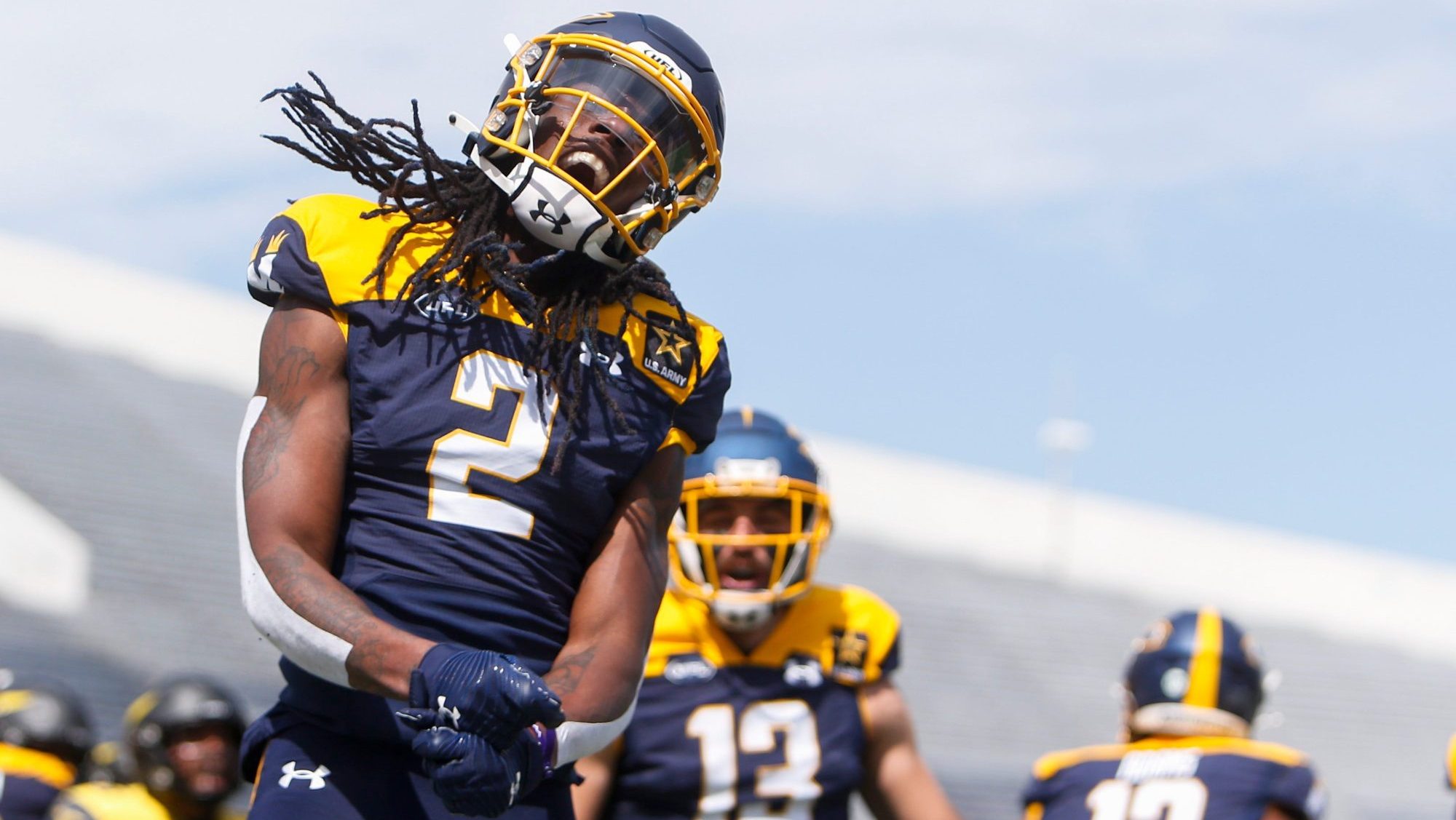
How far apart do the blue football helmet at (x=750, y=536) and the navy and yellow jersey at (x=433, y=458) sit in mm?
1891

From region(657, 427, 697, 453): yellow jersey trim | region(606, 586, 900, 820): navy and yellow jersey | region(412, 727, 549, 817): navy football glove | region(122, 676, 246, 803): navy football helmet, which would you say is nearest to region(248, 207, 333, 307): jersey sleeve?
region(657, 427, 697, 453): yellow jersey trim

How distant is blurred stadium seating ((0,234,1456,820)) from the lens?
13.3m

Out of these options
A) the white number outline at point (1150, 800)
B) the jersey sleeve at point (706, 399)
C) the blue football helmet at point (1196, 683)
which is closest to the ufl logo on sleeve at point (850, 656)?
the white number outline at point (1150, 800)

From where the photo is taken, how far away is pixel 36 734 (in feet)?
19.7

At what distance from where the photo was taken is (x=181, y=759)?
5832 mm

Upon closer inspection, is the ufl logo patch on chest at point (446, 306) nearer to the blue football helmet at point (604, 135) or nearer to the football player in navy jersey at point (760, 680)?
the blue football helmet at point (604, 135)

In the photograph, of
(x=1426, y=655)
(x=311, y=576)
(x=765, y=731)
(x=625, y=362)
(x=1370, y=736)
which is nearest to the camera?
(x=311, y=576)

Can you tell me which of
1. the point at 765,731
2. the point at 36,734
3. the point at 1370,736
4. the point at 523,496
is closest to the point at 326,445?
the point at 523,496

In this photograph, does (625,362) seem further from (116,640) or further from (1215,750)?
(116,640)

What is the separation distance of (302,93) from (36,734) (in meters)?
3.94

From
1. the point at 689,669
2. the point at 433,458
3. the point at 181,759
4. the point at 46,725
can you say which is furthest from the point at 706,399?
the point at 46,725

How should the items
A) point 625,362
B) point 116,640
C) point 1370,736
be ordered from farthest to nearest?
point 1370,736
point 116,640
point 625,362

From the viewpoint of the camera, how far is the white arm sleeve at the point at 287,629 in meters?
2.42

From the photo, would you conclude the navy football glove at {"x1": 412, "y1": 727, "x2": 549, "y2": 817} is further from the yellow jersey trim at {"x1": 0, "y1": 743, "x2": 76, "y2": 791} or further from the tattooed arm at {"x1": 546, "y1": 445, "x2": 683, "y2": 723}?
the yellow jersey trim at {"x1": 0, "y1": 743, "x2": 76, "y2": 791}
